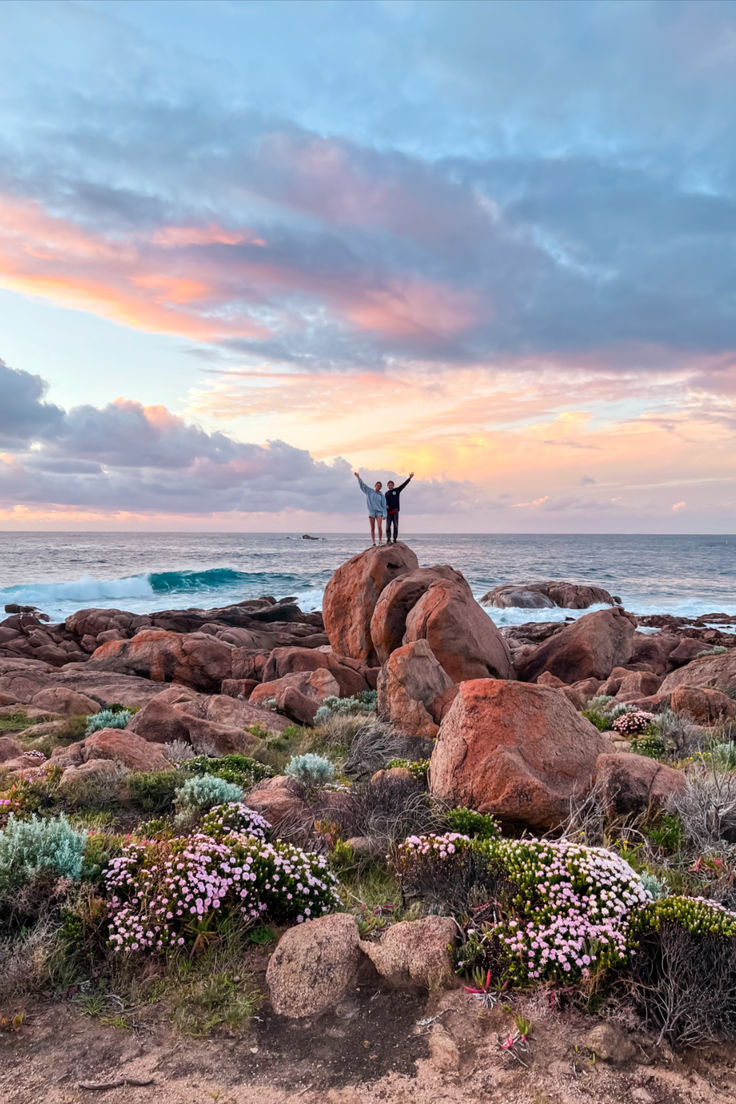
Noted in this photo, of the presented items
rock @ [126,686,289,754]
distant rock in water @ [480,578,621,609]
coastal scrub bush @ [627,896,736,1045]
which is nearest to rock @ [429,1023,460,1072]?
coastal scrub bush @ [627,896,736,1045]

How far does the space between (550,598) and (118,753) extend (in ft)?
141

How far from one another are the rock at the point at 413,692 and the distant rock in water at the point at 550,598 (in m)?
33.6

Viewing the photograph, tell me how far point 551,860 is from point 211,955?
2.70 meters

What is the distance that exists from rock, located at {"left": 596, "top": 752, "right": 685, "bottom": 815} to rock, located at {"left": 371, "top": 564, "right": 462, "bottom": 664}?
11.4 meters

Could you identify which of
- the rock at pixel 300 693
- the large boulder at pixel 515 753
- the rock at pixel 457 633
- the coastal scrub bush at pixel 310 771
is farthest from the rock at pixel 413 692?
the large boulder at pixel 515 753

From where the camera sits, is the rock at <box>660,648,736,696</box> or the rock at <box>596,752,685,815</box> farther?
the rock at <box>660,648,736,696</box>

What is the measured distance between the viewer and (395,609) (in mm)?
19078

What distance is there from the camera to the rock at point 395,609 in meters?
19.0

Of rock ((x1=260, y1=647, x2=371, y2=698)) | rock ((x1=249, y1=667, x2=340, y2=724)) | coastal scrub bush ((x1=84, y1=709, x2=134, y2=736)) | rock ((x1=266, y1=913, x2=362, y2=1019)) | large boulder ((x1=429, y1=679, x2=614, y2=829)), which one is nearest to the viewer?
rock ((x1=266, y1=913, x2=362, y2=1019))

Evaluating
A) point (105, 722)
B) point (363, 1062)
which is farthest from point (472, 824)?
point (105, 722)

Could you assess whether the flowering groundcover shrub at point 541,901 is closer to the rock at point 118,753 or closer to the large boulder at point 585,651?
the rock at point 118,753

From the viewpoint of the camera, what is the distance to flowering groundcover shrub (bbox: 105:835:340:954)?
16.1 ft

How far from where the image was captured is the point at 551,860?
5.28 metres

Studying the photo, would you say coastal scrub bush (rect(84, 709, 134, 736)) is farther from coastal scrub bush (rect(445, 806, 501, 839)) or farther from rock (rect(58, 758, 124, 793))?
coastal scrub bush (rect(445, 806, 501, 839))
